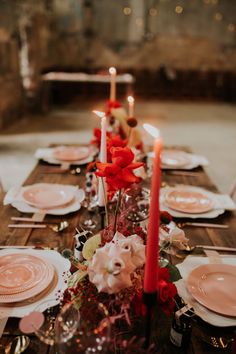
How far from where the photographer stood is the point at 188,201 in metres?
1.75

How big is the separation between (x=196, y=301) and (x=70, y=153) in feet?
4.83

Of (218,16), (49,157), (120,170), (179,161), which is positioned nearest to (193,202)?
(179,161)

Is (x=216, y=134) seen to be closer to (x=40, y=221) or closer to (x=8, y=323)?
(x=40, y=221)

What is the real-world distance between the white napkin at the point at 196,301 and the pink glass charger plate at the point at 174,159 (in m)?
1.00

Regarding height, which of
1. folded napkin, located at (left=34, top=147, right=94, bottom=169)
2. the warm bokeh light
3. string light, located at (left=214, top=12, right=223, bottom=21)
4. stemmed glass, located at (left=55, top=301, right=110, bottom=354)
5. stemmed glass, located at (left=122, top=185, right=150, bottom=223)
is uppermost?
string light, located at (left=214, top=12, right=223, bottom=21)

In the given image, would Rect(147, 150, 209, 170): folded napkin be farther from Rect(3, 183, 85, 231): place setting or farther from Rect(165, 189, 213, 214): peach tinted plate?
Rect(3, 183, 85, 231): place setting

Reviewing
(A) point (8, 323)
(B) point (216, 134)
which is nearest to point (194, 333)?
(A) point (8, 323)

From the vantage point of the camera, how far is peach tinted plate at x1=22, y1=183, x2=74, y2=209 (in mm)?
1656

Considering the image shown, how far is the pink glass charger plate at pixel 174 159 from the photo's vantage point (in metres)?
2.24

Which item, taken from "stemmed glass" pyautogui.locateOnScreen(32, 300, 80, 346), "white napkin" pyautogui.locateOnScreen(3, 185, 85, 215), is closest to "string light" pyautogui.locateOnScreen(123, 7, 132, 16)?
"white napkin" pyautogui.locateOnScreen(3, 185, 85, 215)

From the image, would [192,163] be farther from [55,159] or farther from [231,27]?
[231,27]

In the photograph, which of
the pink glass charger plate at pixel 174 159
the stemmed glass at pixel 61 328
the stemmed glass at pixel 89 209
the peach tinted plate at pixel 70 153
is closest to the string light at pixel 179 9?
the pink glass charger plate at pixel 174 159

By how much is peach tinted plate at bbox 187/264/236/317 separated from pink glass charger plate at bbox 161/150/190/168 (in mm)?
1073

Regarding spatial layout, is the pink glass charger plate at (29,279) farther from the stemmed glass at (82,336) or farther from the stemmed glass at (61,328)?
the stemmed glass at (82,336)
